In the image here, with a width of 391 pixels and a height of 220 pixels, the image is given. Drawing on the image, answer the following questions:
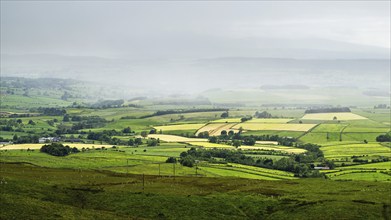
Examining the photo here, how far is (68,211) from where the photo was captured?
80125 mm

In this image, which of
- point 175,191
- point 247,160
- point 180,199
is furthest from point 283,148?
point 180,199

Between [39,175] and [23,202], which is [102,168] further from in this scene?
[23,202]

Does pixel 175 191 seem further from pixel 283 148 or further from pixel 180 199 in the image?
pixel 283 148

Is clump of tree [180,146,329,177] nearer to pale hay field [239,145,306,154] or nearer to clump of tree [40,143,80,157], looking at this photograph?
pale hay field [239,145,306,154]

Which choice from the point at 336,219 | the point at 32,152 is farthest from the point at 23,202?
the point at 32,152

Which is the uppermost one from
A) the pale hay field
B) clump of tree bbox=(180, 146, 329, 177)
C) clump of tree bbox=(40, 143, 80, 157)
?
clump of tree bbox=(40, 143, 80, 157)

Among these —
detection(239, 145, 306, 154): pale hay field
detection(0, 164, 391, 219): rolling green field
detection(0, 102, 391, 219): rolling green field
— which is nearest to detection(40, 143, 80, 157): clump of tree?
detection(0, 102, 391, 219): rolling green field

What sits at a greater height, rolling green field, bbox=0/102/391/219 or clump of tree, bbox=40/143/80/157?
clump of tree, bbox=40/143/80/157

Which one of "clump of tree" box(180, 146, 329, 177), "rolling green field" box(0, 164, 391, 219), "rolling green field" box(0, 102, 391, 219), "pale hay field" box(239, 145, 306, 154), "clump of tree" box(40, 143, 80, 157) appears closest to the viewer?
"rolling green field" box(0, 164, 391, 219)

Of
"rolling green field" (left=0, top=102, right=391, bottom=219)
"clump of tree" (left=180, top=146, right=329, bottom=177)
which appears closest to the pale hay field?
"clump of tree" (left=180, top=146, right=329, bottom=177)

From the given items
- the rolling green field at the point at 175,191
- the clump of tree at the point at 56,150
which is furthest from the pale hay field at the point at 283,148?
the clump of tree at the point at 56,150

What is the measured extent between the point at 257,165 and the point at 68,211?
289 ft

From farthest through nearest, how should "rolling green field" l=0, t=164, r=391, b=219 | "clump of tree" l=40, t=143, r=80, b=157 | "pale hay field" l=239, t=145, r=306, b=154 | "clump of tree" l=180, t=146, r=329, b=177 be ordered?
"pale hay field" l=239, t=145, r=306, b=154
"clump of tree" l=40, t=143, r=80, b=157
"clump of tree" l=180, t=146, r=329, b=177
"rolling green field" l=0, t=164, r=391, b=219

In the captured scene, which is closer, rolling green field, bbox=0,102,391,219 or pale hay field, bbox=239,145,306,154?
rolling green field, bbox=0,102,391,219
